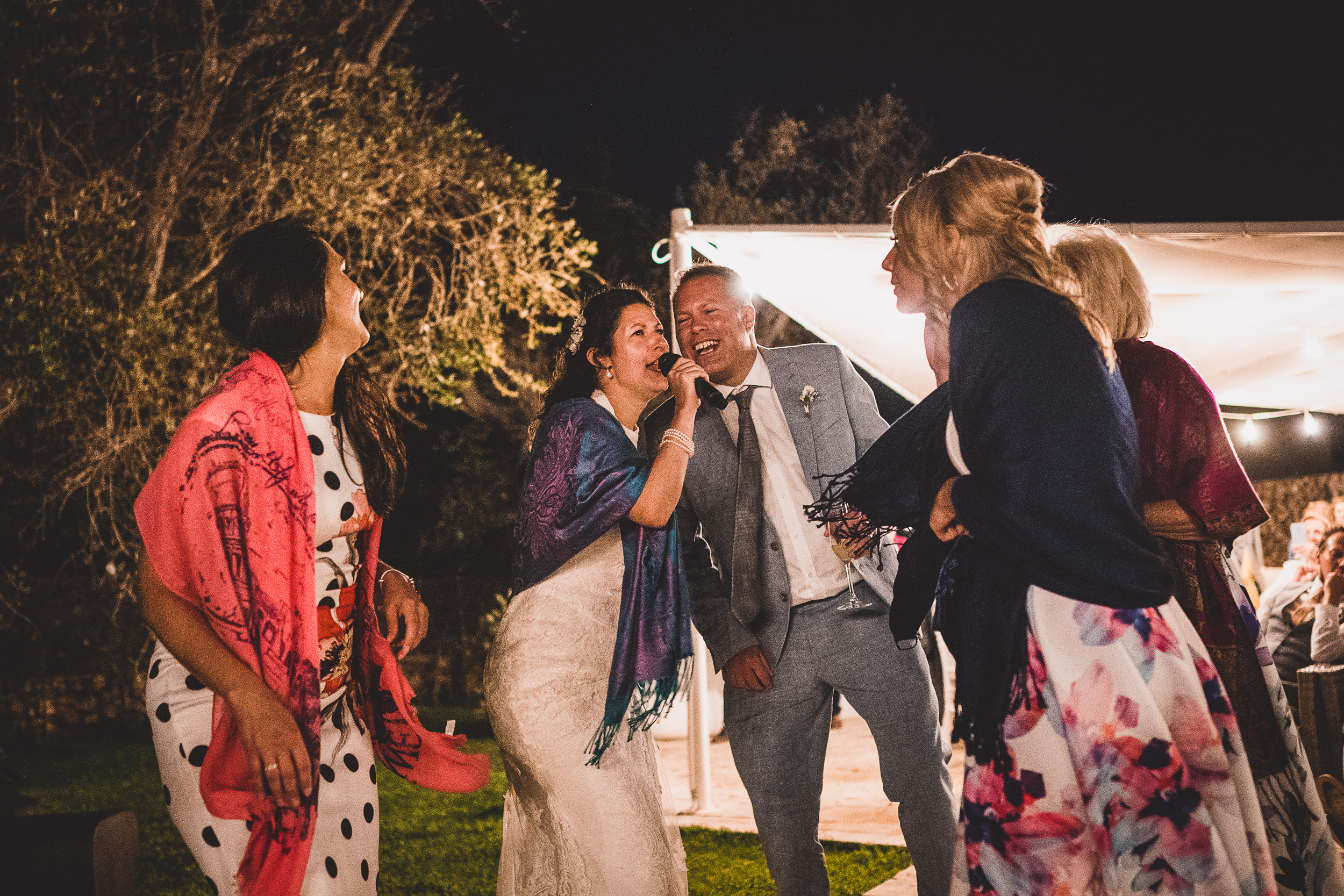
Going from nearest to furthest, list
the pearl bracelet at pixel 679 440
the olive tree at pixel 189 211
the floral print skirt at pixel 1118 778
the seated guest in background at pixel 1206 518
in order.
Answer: the floral print skirt at pixel 1118 778 < the seated guest in background at pixel 1206 518 < the pearl bracelet at pixel 679 440 < the olive tree at pixel 189 211

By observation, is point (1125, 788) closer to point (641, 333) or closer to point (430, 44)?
point (641, 333)

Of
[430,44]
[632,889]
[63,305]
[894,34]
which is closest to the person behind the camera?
[632,889]

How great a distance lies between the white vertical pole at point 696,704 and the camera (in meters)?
5.11

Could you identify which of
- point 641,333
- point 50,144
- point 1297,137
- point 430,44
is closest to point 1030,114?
point 1297,137

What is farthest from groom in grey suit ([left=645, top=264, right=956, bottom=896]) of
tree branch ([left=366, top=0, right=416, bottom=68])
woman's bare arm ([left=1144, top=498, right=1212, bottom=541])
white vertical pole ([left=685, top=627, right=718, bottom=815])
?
tree branch ([left=366, top=0, right=416, bottom=68])

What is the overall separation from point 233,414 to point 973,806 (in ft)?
5.15

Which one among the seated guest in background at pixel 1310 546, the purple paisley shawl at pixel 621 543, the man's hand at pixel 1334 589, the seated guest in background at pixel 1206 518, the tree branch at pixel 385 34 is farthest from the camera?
the tree branch at pixel 385 34

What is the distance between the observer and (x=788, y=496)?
316 centimetres

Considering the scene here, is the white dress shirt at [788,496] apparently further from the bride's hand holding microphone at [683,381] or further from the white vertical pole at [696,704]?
the white vertical pole at [696,704]

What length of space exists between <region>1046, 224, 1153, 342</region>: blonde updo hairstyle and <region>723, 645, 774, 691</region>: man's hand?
1.31m

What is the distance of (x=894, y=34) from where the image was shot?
54.6 ft

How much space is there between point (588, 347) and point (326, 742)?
1283 millimetres

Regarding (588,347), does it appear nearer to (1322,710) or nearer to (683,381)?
(683,381)

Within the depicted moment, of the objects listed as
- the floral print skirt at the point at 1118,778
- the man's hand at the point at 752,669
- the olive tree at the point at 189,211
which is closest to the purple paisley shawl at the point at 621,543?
the man's hand at the point at 752,669
